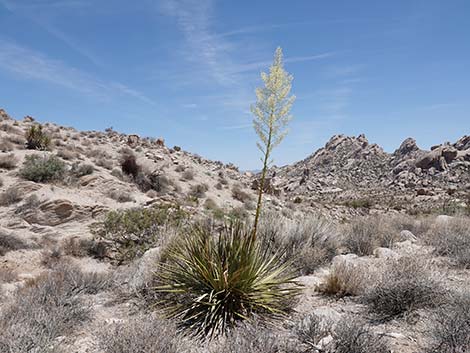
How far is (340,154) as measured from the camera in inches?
2106

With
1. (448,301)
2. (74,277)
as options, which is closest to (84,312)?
(74,277)

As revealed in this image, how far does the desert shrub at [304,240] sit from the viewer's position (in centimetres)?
592

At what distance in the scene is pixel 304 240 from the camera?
672 cm

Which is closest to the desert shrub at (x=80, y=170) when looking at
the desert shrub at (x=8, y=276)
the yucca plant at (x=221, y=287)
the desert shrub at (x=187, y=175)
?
the desert shrub at (x=187, y=175)

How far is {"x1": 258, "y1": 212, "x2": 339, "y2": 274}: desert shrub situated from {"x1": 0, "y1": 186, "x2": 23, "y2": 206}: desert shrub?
9545mm

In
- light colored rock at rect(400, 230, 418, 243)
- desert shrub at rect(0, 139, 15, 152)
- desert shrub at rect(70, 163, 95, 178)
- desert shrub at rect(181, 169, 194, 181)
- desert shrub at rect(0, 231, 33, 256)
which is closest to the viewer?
light colored rock at rect(400, 230, 418, 243)

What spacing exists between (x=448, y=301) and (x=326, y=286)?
1442 millimetres

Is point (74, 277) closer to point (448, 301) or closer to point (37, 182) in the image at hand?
point (448, 301)

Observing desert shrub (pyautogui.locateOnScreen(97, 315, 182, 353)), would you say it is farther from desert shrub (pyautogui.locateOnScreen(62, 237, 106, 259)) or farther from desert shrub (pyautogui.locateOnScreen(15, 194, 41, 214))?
desert shrub (pyautogui.locateOnScreen(15, 194, 41, 214))

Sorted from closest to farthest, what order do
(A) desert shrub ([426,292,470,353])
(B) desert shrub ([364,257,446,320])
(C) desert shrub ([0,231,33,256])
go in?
(A) desert shrub ([426,292,470,353])
(B) desert shrub ([364,257,446,320])
(C) desert shrub ([0,231,33,256])

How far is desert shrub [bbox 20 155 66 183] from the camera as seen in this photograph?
505 inches

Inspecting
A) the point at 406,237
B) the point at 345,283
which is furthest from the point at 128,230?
the point at 406,237

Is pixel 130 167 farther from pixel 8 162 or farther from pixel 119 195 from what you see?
pixel 8 162

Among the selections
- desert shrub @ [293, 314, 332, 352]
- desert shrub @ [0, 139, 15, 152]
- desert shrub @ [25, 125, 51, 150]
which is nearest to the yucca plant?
desert shrub @ [293, 314, 332, 352]
